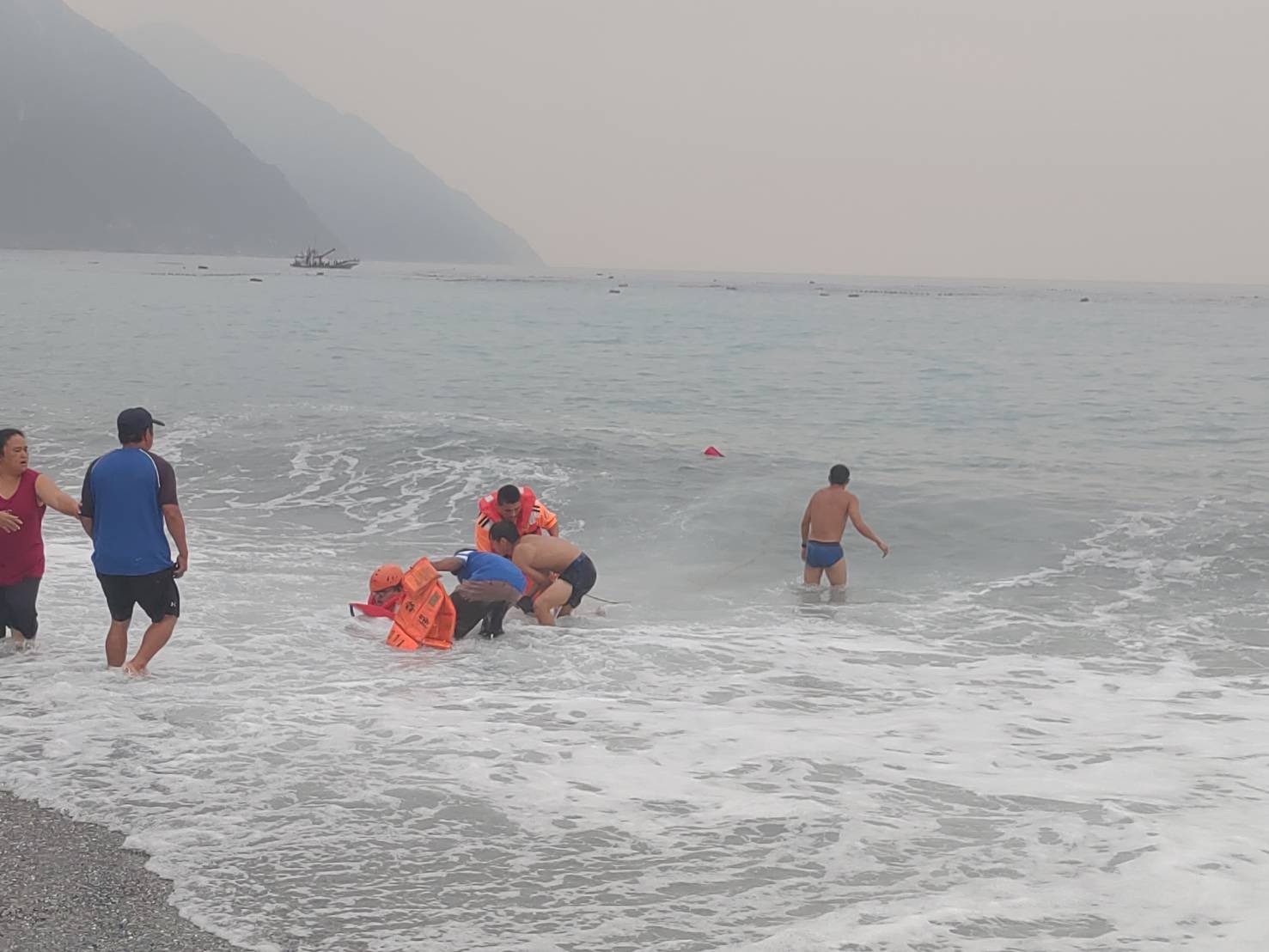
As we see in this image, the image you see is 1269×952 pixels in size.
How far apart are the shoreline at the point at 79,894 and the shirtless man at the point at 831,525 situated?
888cm

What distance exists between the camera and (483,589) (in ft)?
33.4

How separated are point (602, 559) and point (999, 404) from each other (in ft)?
72.1

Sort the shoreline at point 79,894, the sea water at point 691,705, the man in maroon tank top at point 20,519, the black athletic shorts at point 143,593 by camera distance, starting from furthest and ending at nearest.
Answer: the man in maroon tank top at point 20,519
the black athletic shorts at point 143,593
the sea water at point 691,705
the shoreline at point 79,894

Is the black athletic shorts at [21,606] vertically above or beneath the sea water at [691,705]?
above

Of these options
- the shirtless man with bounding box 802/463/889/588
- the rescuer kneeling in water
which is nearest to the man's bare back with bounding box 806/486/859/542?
the shirtless man with bounding box 802/463/889/588

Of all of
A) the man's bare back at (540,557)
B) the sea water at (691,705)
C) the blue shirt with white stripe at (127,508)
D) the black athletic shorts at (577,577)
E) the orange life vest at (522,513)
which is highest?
the blue shirt with white stripe at (127,508)

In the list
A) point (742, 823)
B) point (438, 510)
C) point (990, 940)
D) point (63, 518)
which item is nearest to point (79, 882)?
point (742, 823)

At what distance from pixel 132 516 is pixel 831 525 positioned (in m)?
7.61

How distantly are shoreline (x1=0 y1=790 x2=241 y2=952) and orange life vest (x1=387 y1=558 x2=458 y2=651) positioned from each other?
13.1ft

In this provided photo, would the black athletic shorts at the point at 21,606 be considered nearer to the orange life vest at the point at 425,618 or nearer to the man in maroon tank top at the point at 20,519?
the man in maroon tank top at the point at 20,519

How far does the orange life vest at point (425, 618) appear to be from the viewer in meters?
9.91

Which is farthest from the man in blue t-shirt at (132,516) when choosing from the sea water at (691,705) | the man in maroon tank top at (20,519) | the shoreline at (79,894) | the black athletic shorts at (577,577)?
the black athletic shorts at (577,577)

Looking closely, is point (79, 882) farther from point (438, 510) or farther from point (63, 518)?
point (438, 510)

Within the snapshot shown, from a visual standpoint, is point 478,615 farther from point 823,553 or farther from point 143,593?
point 823,553
